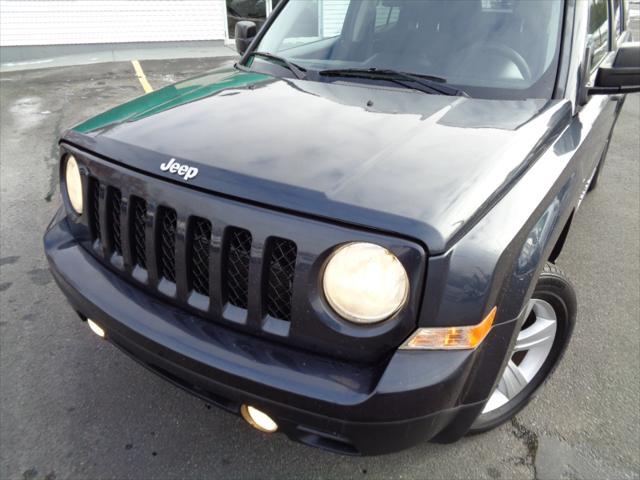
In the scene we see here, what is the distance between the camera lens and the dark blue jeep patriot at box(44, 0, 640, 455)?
140cm

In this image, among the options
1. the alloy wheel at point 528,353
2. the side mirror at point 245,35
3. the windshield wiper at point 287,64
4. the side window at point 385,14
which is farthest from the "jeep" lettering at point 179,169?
the side mirror at point 245,35

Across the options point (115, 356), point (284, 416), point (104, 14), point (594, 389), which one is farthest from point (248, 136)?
point (104, 14)

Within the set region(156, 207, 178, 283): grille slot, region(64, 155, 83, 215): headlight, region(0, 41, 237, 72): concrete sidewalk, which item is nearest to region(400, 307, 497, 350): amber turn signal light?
region(156, 207, 178, 283): grille slot

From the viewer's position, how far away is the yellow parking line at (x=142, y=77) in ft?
28.1

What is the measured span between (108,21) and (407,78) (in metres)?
12.4

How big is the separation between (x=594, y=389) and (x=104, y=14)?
13.4 meters

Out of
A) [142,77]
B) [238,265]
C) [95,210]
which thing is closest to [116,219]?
[95,210]

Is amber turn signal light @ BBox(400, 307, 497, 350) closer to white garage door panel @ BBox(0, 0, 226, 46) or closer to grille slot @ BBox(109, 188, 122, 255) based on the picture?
grille slot @ BBox(109, 188, 122, 255)

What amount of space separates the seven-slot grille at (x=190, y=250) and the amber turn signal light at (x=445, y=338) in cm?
38

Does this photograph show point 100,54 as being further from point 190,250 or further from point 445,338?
point 445,338

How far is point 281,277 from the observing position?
150 centimetres

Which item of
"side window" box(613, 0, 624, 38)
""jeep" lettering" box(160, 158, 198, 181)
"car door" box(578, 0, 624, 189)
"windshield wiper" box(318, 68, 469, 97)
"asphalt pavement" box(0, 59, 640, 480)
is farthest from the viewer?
"side window" box(613, 0, 624, 38)

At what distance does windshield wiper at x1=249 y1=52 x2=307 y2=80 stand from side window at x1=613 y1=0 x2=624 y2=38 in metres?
2.53

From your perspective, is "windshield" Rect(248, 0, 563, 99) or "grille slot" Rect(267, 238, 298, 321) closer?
"grille slot" Rect(267, 238, 298, 321)
